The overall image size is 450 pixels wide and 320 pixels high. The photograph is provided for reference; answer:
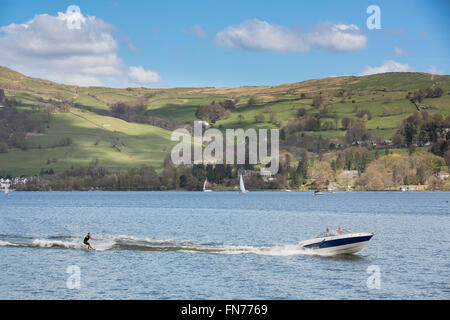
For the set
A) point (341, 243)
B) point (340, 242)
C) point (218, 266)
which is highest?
point (340, 242)

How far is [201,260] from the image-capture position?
5809 centimetres

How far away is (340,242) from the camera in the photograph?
5862 centimetres

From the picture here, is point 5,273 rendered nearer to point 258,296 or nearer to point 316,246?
point 258,296

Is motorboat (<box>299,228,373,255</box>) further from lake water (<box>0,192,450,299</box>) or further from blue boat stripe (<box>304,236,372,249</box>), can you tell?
lake water (<box>0,192,450,299</box>)

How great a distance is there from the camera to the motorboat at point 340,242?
5862 centimetres

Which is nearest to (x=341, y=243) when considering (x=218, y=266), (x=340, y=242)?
(x=340, y=242)

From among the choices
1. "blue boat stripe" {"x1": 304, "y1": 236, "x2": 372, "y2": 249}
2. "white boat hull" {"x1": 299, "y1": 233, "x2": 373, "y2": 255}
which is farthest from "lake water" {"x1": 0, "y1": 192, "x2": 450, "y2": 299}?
"blue boat stripe" {"x1": 304, "y1": 236, "x2": 372, "y2": 249}

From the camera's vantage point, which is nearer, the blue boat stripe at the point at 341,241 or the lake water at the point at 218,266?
the lake water at the point at 218,266

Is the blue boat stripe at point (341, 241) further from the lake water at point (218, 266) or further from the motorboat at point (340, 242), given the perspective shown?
the lake water at point (218, 266)

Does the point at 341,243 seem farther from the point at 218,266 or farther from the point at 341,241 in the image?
the point at 218,266

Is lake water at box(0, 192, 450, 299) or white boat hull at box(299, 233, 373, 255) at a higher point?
white boat hull at box(299, 233, 373, 255)

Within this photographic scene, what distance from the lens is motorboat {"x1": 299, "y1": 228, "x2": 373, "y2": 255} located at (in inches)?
2308

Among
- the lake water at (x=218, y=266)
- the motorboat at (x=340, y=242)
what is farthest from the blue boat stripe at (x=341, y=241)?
the lake water at (x=218, y=266)
